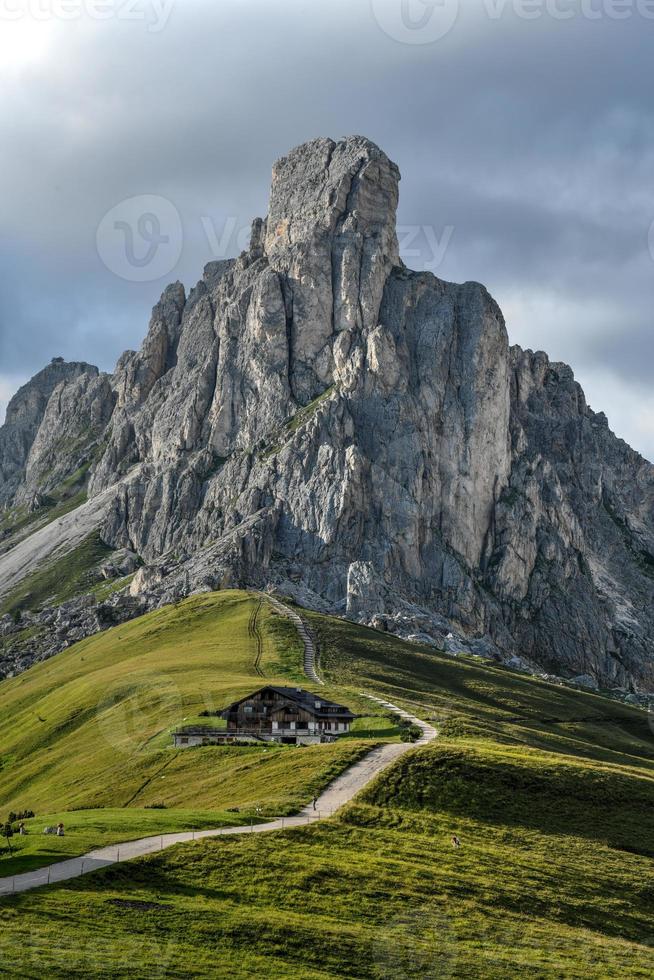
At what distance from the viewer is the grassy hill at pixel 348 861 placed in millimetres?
38625

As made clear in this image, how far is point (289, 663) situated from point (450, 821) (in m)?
70.9

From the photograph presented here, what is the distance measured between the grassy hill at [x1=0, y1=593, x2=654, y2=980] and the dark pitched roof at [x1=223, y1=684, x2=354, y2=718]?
4320mm

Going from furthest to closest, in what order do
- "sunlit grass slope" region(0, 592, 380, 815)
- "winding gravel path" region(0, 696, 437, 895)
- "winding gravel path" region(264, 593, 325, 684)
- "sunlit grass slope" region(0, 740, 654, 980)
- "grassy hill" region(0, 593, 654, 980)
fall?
1. "winding gravel path" region(264, 593, 325, 684)
2. "sunlit grass slope" region(0, 592, 380, 815)
3. "winding gravel path" region(0, 696, 437, 895)
4. "grassy hill" region(0, 593, 654, 980)
5. "sunlit grass slope" region(0, 740, 654, 980)

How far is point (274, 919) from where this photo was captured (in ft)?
136

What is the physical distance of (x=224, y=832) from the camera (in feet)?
171

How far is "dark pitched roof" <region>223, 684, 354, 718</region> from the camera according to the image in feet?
304

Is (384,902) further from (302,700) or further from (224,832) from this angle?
(302,700)

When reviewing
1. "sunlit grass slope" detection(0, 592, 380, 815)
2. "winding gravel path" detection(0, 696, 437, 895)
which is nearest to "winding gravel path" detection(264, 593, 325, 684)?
"sunlit grass slope" detection(0, 592, 380, 815)

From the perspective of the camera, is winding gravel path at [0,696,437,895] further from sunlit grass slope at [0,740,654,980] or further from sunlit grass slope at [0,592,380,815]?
sunlit grass slope at [0,592,380,815]

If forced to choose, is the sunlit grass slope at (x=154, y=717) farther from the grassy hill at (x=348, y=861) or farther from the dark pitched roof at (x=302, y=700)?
the dark pitched roof at (x=302, y=700)

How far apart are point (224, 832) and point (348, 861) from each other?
6773 mm

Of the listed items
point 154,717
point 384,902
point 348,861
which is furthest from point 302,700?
point 384,902

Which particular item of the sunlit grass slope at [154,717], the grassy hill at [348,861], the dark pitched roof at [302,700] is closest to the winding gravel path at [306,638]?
the sunlit grass slope at [154,717]

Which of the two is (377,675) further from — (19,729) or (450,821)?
(450,821)
